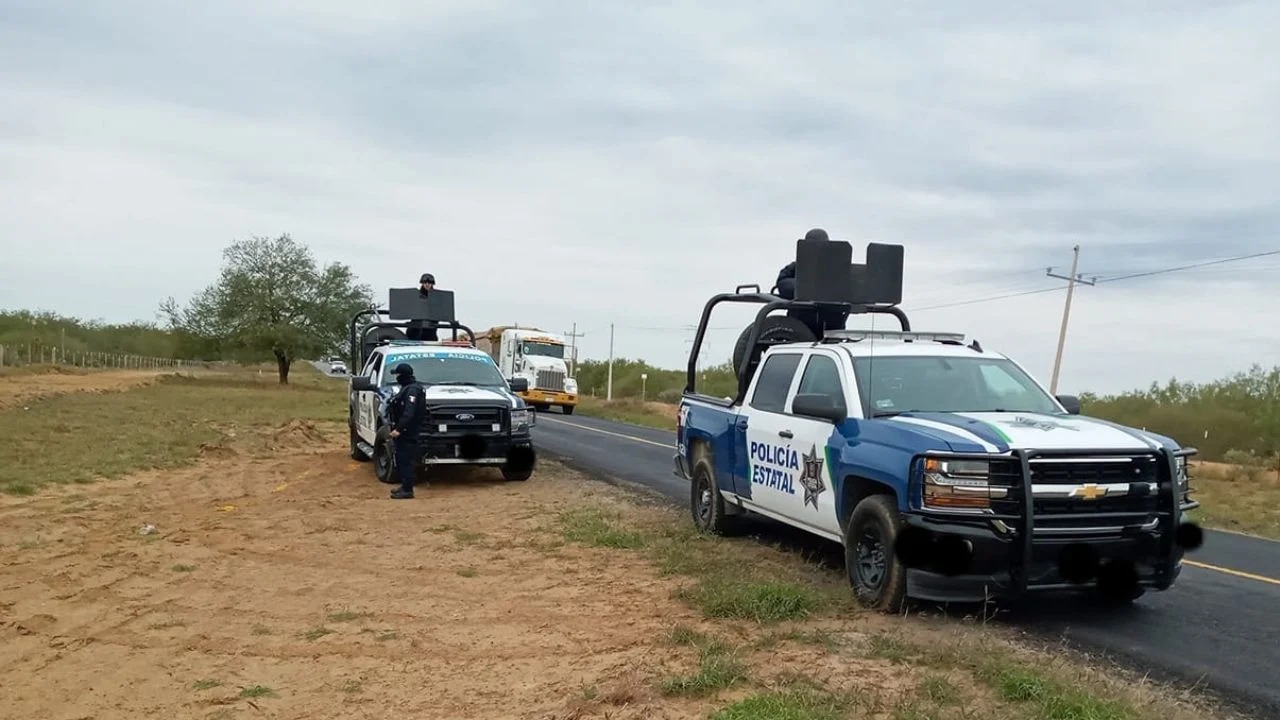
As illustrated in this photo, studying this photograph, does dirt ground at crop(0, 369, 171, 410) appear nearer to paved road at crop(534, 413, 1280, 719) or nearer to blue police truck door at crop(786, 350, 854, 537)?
blue police truck door at crop(786, 350, 854, 537)

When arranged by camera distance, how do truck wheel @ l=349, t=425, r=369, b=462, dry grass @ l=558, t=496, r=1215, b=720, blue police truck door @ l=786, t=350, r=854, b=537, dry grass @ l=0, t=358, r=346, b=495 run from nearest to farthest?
1. dry grass @ l=558, t=496, r=1215, b=720
2. blue police truck door @ l=786, t=350, r=854, b=537
3. dry grass @ l=0, t=358, r=346, b=495
4. truck wheel @ l=349, t=425, r=369, b=462

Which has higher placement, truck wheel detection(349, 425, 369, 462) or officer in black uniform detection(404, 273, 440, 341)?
officer in black uniform detection(404, 273, 440, 341)

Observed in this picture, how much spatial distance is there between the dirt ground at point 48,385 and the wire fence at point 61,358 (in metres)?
3.16

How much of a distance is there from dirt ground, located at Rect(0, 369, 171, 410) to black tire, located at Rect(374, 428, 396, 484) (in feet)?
58.6

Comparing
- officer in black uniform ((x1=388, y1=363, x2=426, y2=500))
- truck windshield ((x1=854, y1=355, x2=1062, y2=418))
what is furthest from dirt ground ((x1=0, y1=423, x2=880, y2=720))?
truck windshield ((x1=854, y1=355, x2=1062, y2=418))

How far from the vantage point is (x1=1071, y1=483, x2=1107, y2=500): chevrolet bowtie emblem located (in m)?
6.15

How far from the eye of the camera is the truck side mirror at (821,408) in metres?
7.19

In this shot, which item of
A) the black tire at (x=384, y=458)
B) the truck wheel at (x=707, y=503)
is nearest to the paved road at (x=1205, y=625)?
the truck wheel at (x=707, y=503)

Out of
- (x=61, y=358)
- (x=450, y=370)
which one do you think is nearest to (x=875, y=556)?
(x=450, y=370)

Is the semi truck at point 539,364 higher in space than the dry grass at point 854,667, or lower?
higher

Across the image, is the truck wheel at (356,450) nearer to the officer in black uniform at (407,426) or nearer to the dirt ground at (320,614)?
the officer in black uniform at (407,426)

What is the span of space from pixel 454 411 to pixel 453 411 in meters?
0.01

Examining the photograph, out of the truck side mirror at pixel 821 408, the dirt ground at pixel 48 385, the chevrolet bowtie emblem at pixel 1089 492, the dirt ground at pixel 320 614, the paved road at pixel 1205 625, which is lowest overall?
the dirt ground at pixel 320 614

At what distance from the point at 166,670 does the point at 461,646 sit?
169cm
